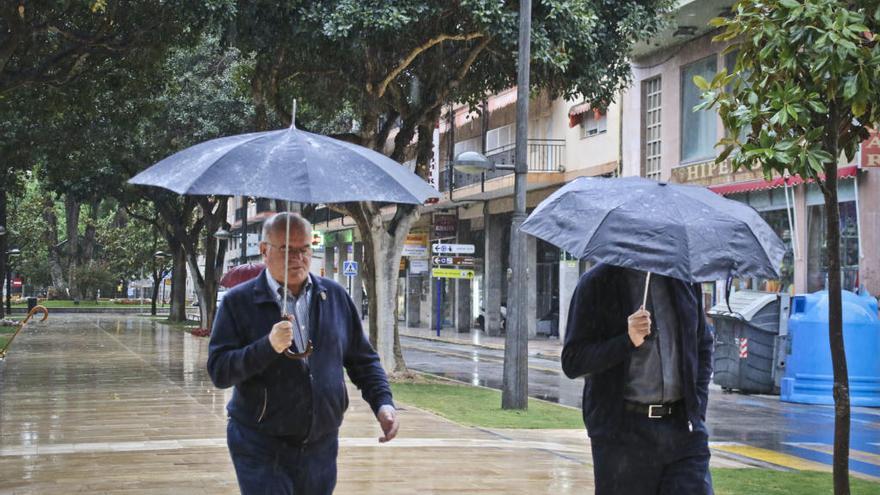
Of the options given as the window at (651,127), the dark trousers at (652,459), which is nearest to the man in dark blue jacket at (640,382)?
the dark trousers at (652,459)

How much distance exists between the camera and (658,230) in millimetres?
4969

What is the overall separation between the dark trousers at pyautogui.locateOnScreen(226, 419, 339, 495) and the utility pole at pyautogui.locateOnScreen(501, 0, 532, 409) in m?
10.5

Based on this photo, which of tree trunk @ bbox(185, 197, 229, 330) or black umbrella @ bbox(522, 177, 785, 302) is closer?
black umbrella @ bbox(522, 177, 785, 302)

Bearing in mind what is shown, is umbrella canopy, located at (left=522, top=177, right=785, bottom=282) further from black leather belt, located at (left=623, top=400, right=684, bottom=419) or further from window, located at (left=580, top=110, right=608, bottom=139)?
window, located at (left=580, top=110, right=608, bottom=139)

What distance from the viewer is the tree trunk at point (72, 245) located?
2729 inches

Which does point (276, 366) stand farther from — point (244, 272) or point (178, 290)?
point (178, 290)

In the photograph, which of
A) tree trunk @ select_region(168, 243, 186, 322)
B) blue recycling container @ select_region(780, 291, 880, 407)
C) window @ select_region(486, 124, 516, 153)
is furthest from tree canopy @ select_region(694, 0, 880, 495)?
tree trunk @ select_region(168, 243, 186, 322)

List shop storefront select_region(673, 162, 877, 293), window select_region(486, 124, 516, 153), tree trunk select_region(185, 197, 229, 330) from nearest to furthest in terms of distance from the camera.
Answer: shop storefront select_region(673, 162, 877, 293) < tree trunk select_region(185, 197, 229, 330) < window select_region(486, 124, 516, 153)

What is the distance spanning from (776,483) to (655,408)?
5316 millimetres

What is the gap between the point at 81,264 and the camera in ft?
248

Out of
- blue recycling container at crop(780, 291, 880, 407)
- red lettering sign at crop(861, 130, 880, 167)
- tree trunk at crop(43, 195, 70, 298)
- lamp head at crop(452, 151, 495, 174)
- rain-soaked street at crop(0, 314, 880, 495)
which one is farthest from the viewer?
tree trunk at crop(43, 195, 70, 298)

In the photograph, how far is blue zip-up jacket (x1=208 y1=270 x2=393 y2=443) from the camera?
15.1ft

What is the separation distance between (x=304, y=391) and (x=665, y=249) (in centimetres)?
157

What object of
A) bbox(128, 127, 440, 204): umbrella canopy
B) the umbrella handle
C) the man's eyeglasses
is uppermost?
bbox(128, 127, 440, 204): umbrella canopy
